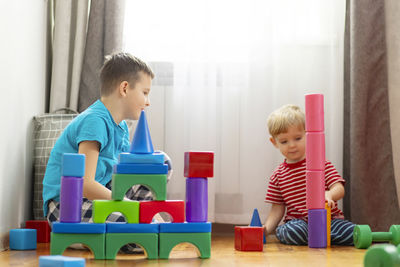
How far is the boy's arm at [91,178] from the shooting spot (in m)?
1.56

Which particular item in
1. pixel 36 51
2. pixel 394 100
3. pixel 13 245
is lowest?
pixel 13 245

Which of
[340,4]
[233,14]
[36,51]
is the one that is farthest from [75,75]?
[340,4]

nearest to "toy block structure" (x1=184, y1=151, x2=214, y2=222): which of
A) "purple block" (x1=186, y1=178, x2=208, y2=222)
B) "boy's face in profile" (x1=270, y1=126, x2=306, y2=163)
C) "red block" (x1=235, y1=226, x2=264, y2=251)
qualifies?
"purple block" (x1=186, y1=178, x2=208, y2=222)

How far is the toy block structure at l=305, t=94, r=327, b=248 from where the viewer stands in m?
1.75

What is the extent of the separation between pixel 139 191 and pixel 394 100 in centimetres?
108

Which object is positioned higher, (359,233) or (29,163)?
(29,163)

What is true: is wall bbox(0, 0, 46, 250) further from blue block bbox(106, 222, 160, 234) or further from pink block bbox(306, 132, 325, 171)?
pink block bbox(306, 132, 325, 171)

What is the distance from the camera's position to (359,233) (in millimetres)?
1705

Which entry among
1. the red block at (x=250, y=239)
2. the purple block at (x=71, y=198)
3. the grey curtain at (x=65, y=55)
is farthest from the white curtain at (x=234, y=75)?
the purple block at (x=71, y=198)

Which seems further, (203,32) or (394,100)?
(203,32)

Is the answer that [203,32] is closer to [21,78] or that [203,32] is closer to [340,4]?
[340,4]

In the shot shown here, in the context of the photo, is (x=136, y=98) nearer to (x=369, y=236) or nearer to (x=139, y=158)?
(x=139, y=158)

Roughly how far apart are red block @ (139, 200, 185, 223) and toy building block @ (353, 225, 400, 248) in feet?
2.05

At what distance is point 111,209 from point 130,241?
0.10m
